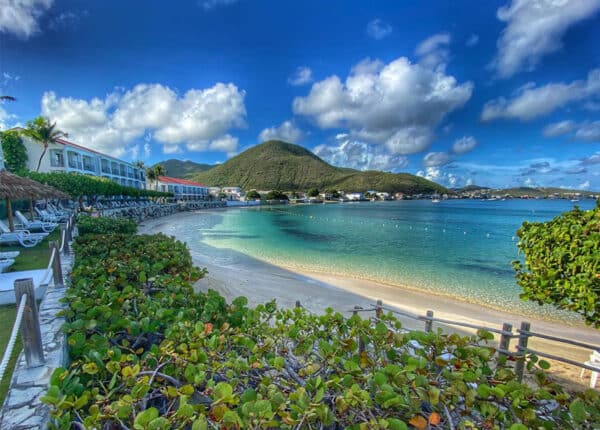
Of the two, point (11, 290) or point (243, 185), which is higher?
point (243, 185)

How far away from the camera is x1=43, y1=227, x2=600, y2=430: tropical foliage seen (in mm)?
1431

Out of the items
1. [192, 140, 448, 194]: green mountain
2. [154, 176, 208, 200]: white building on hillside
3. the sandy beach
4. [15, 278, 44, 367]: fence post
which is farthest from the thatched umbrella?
[192, 140, 448, 194]: green mountain

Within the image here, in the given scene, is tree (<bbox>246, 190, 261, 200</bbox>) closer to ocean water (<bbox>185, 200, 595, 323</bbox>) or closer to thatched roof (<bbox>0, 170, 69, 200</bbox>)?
ocean water (<bbox>185, 200, 595, 323</bbox>)

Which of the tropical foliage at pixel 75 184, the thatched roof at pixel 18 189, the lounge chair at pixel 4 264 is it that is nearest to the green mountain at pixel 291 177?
the tropical foliage at pixel 75 184

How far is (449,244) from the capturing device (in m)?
22.1

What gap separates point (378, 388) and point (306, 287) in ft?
28.7

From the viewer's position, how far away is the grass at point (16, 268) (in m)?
2.73

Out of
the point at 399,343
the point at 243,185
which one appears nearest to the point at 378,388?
the point at 399,343

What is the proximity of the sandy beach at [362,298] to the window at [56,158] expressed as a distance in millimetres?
31901

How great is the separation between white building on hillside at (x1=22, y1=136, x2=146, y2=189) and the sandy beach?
105ft

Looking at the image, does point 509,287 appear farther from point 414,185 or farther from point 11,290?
point 414,185

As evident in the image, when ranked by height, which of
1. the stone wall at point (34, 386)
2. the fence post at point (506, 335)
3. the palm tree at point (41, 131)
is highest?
the palm tree at point (41, 131)

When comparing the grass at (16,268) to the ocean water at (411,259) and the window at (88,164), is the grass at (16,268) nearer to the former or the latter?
the ocean water at (411,259)

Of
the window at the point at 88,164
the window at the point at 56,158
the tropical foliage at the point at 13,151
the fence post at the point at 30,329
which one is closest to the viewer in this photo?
the fence post at the point at 30,329
